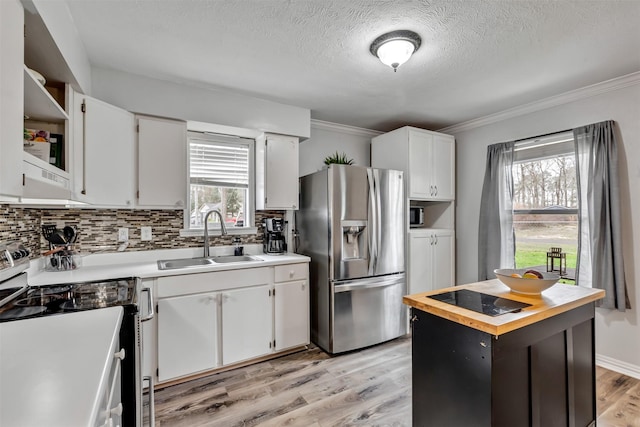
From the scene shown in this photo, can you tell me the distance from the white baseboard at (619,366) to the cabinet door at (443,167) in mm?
2048

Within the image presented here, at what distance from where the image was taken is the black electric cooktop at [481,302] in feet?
4.66

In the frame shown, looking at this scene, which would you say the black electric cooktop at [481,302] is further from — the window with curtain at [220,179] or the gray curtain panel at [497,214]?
the window with curtain at [220,179]

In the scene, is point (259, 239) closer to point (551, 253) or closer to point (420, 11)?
point (420, 11)

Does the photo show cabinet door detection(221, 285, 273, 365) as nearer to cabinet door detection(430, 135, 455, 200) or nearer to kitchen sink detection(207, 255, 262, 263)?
kitchen sink detection(207, 255, 262, 263)

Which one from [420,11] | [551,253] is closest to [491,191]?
[551,253]

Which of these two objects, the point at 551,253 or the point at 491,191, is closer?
the point at 551,253

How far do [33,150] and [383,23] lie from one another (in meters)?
2.04

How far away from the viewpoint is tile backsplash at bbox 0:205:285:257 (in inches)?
74.9

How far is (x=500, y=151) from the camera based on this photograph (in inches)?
134

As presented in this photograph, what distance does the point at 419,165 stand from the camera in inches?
140

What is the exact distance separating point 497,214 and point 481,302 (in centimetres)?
220

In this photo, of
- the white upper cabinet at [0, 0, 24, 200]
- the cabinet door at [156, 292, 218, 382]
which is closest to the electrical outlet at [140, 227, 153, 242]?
the cabinet door at [156, 292, 218, 382]

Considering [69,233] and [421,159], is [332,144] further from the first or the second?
[69,233]

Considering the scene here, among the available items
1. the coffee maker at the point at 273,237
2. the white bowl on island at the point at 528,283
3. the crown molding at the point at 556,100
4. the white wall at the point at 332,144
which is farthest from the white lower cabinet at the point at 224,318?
the crown molding at the point at 556,100
